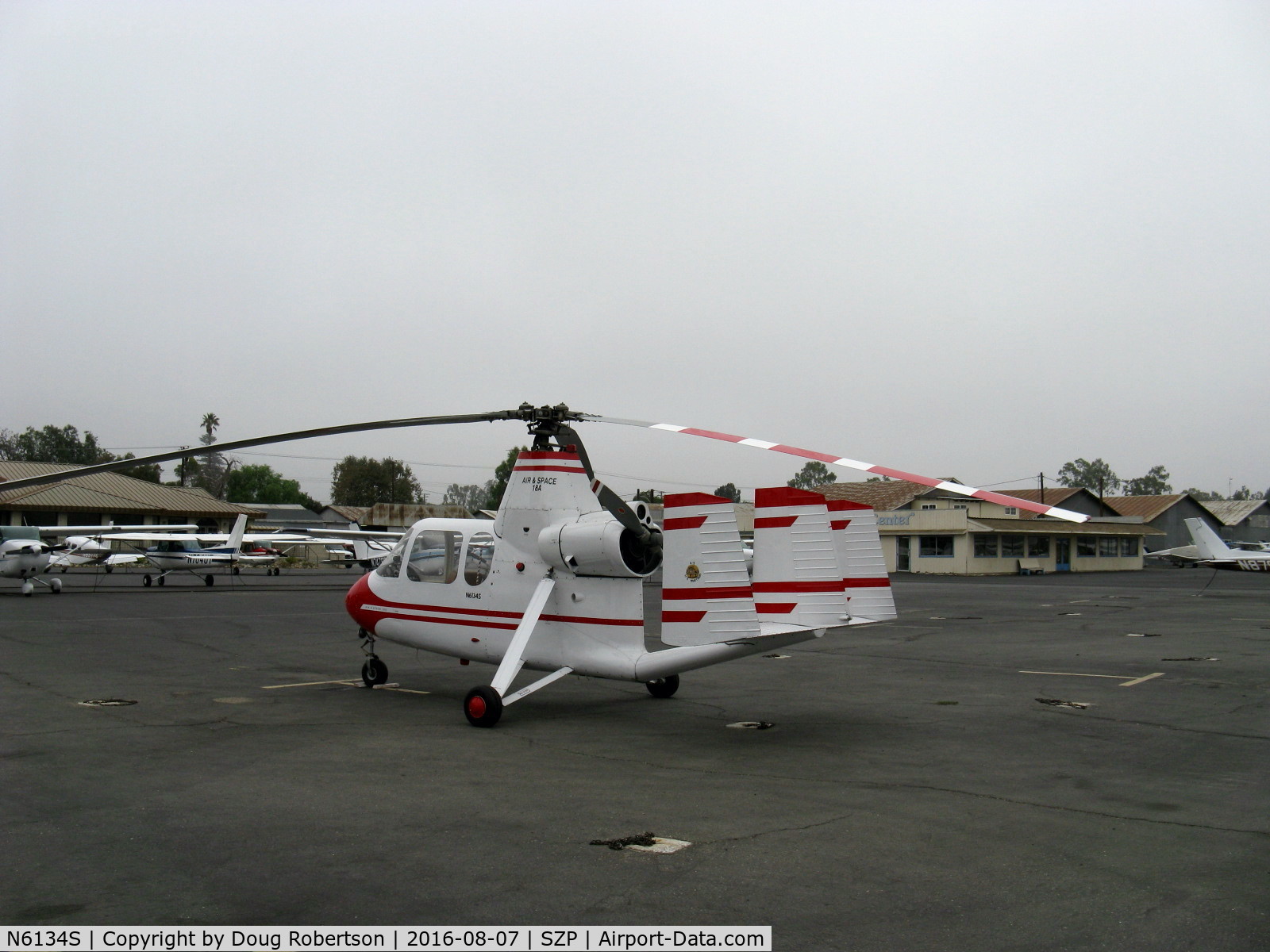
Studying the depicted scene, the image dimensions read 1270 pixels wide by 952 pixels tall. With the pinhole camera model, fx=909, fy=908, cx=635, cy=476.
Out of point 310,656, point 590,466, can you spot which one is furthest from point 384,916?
point 310,656

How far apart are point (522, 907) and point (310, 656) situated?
1346 cm

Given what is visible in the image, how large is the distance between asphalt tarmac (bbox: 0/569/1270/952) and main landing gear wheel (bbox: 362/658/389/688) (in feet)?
1.27

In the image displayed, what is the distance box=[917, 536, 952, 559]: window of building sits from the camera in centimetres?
6262

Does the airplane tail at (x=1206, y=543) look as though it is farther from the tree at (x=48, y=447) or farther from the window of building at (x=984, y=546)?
the tree at (x=48, y=447)

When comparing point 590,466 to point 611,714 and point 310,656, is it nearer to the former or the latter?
point 611,714

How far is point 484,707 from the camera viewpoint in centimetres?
1010

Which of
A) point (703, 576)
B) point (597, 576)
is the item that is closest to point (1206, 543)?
point (597, 576)

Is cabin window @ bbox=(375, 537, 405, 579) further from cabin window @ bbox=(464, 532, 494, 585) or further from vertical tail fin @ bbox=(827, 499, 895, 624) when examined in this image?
vertical tail fin @ bbox=(827, 499, 895, 624)

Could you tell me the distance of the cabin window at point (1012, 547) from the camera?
63469mm

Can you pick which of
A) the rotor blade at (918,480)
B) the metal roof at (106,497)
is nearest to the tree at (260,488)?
the metal roof at (106,497)

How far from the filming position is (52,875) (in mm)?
5324

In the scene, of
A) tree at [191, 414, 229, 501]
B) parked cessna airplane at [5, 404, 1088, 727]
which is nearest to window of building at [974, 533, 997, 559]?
parked cessna airplane at [5, 404, 1088, 727]
